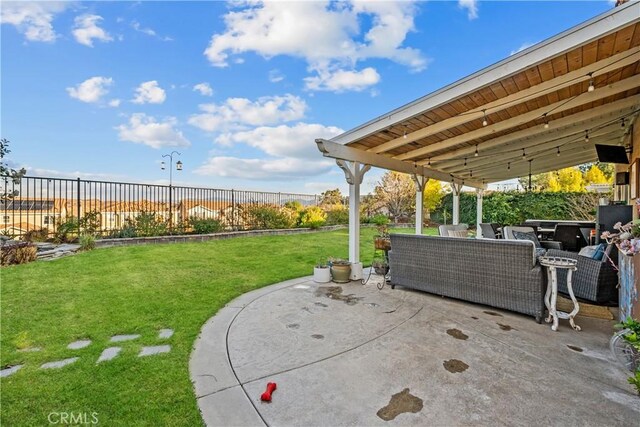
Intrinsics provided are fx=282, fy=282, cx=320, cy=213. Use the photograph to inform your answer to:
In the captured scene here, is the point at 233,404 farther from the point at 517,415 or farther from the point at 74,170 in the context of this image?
the point at 74,170

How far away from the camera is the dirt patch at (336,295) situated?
4.27 m

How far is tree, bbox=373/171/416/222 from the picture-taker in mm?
17047

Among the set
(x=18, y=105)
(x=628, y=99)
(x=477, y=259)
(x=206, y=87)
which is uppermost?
(x=206, y=87)

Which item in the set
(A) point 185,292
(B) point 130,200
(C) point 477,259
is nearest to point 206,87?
(B) point 130,200

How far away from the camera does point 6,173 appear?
6379 millimetres

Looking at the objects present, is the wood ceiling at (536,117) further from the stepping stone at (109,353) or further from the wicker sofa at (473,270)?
the stepping stone at (109,353)

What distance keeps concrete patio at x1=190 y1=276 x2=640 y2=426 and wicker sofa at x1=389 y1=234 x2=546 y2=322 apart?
268 mm

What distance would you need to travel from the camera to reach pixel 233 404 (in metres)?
1.94

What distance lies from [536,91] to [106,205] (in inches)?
393

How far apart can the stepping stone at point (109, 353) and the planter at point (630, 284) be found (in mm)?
4644

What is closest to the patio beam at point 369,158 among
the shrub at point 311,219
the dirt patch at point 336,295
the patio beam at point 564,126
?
the patio beam at point 564,126

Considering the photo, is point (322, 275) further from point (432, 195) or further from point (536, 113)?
point (432, 195)

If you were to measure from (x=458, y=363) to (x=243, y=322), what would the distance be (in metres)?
→ 2.33

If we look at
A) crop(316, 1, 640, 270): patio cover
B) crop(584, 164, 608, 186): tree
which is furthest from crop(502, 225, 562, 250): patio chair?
crop(584, 164, 608, 186): tree
